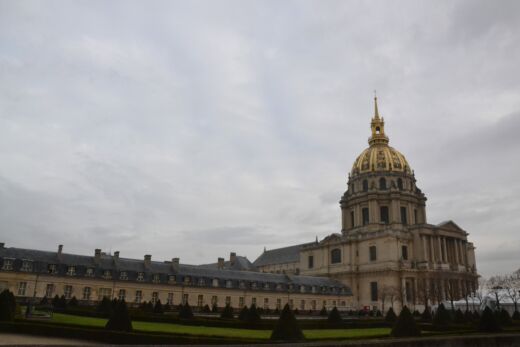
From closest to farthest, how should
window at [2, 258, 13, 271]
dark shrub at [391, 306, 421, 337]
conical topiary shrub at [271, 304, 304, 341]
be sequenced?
conical topiary shrub at [271, 304, 304, 341] < dark shrub at [391, 306, 421, 337] < window at [2, 258, 13, 271]

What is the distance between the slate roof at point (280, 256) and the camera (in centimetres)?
9269

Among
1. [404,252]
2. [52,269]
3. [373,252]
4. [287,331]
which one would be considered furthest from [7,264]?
[404,252]

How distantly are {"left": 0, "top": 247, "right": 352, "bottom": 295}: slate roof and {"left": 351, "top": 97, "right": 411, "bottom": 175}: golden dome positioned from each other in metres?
22.6

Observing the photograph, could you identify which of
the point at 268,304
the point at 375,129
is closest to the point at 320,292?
the point at 268,304

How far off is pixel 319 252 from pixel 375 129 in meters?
24.8

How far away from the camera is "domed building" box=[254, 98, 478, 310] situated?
64.9 m

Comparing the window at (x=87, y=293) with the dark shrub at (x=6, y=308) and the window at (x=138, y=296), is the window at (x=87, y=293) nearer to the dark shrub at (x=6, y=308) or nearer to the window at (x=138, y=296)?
the window at (x=138, y=296)

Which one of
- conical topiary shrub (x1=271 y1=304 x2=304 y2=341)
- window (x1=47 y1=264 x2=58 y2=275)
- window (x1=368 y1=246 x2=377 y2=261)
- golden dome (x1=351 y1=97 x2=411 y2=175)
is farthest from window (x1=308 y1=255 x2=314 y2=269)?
conical topiary shrub (x1=271 y1=304 x2=304 y2=341)

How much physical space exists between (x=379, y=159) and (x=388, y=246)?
16543mm

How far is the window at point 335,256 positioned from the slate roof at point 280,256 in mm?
14184

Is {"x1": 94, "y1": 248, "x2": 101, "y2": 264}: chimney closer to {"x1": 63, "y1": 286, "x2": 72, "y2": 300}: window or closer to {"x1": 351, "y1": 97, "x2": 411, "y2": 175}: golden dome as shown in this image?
{"x1": 63, "y1": 286, "x2": 72, "y2": 300}: window

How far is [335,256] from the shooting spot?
7638cm

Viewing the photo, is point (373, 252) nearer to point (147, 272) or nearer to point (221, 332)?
point (147, 272)

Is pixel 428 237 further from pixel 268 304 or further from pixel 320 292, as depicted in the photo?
pixel 268 304
